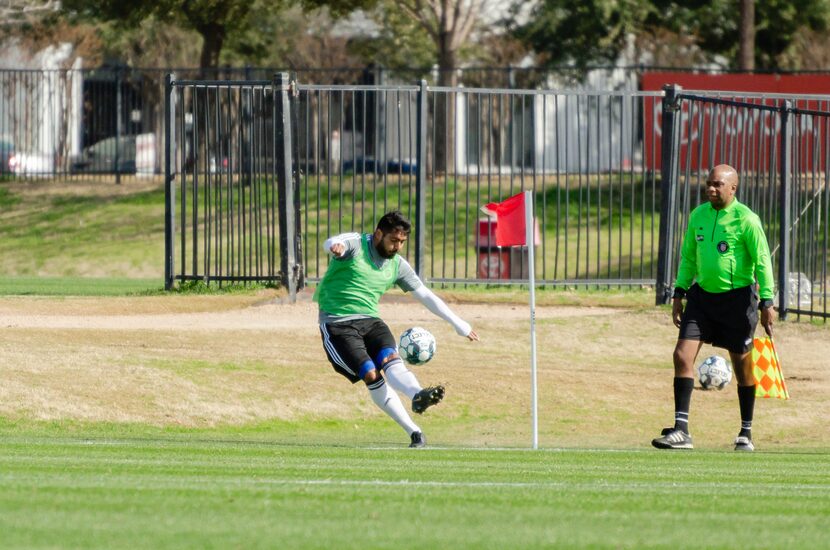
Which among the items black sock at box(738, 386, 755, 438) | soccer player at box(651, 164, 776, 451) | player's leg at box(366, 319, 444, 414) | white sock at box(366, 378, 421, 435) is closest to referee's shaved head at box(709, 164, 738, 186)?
soccer player at box(651, 164, 776, 451)

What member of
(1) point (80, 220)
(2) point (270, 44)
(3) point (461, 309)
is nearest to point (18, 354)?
(3) point (461, 309)

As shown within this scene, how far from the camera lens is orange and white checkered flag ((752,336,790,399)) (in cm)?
1297

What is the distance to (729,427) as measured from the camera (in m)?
14.0

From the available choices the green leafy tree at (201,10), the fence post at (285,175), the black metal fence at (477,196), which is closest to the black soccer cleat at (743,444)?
the black metal fence at (477,196)

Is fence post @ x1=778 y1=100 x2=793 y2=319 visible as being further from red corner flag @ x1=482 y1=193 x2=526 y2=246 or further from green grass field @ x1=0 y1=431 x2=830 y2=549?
green grass field @ x1=0 y1=431 x2=830 y2=549

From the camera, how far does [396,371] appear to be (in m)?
11.3

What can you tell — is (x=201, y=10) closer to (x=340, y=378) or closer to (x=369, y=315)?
(x=340, y=378)

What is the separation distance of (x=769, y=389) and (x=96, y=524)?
25.0 feet

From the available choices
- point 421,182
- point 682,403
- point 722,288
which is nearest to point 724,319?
point 722,288

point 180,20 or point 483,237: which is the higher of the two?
point 180,20

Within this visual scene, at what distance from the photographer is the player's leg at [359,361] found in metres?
11.3

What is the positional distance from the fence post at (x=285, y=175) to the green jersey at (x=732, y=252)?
750 centimetres

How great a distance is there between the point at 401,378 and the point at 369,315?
56 cm

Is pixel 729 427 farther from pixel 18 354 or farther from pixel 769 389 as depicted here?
pixel 18 354
